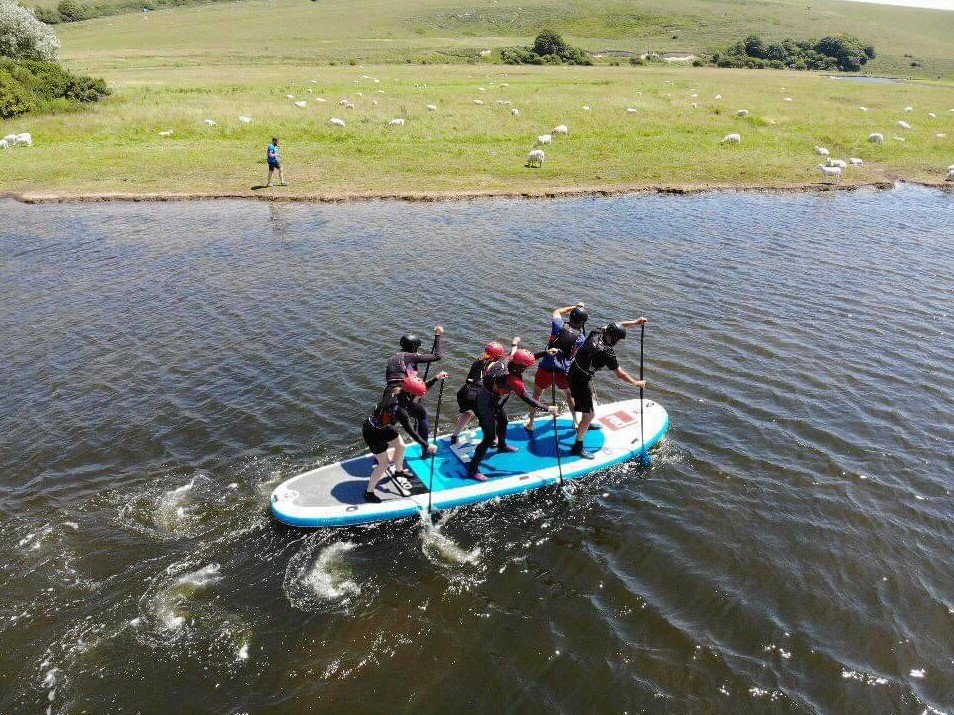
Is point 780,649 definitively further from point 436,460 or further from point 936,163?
point 936,163

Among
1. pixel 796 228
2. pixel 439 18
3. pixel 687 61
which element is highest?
pixel 439 18

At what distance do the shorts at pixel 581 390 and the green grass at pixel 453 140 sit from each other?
79.3 feet

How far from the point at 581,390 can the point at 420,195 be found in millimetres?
23435

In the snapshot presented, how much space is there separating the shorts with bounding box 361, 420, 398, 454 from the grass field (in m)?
25.2

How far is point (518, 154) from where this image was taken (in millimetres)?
42281

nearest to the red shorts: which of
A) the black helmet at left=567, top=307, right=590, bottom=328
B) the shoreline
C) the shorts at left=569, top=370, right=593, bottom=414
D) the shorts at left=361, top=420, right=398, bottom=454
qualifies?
the shorts at left=569, top=370, right=593, bottom=414

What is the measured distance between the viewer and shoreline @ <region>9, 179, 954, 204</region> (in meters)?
33.7

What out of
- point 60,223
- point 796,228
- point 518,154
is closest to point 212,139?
point 60,223

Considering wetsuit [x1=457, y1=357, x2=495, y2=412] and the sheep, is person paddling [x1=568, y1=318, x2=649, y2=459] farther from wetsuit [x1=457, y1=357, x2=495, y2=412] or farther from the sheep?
the sheep

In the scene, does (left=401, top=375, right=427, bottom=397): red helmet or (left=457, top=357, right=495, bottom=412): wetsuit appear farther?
(left=457, top=357, right=495, bottom=412): wetsuit

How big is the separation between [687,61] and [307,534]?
11865cm

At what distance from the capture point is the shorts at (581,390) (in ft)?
44.2

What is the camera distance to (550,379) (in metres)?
14.1

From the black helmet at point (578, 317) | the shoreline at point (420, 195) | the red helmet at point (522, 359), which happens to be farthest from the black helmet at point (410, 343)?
the shoreline at point (420, 195)
